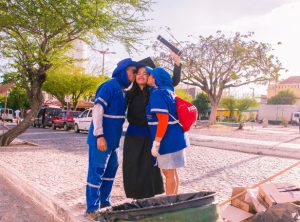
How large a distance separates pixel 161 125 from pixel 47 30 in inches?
308

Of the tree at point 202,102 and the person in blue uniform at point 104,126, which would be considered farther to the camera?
the tree at point 202,102

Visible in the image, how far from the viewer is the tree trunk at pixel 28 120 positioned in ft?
40.1

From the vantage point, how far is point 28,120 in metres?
12.2

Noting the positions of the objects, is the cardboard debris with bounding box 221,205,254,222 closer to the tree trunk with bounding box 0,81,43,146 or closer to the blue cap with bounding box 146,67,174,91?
the blue cap with bounding box 146,67,174,91

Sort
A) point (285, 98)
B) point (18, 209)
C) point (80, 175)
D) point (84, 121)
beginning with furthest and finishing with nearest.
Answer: point (285, 98) → point (84, 121) → point (80, 175) → point (18, 209)

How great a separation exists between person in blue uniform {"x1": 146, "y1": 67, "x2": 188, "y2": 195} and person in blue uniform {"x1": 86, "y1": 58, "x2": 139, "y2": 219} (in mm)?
332

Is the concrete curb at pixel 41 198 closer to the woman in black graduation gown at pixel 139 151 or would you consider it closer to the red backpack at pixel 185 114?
the woman in black graduation gown at pixel 139 151

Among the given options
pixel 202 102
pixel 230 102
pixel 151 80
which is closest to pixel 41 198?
pixel 151 80

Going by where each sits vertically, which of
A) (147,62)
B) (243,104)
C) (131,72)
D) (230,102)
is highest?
(230,102)

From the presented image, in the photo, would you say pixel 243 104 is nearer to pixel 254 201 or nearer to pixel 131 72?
pixel 131 72

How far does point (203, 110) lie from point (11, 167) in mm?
60792

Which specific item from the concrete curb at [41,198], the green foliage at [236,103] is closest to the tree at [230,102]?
the green foliage at [236,103]

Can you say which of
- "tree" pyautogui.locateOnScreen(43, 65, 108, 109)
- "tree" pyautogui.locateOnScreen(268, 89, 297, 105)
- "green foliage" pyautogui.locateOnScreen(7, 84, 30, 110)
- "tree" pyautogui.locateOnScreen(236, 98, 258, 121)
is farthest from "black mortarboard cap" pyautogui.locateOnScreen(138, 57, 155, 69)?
"tree" pyautogui.locateOnScreen(268, 89, 297, 105)

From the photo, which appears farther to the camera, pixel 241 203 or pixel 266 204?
pixel 241 203
